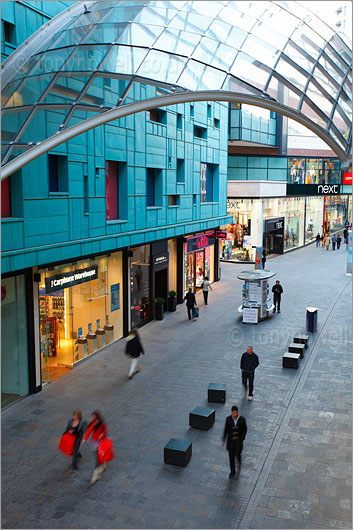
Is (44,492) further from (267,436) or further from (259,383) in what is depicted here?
(259,383)

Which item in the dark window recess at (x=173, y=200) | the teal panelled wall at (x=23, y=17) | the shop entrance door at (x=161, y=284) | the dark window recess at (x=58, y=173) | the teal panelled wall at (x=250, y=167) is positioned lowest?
the shop entrance door at (x=161, y=284)

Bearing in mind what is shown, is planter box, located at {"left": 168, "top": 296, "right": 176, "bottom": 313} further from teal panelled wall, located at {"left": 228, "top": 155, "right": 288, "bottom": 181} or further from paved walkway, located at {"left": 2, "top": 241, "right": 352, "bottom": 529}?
teal panelled wall, located at {"left": 228, "top": 155, "right": 288, "bottom": 181}

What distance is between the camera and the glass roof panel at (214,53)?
1428cm

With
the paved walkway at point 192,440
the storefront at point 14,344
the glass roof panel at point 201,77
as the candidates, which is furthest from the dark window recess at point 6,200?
the glass roof panel at point 201,77

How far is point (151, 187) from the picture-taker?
22.8 m

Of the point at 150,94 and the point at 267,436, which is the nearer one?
the point at 267,436

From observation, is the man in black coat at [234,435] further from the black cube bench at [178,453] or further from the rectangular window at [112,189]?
the rectangular window at [112,189]

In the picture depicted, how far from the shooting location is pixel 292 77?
1565 cm

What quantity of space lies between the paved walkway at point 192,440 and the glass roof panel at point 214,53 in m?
8.67

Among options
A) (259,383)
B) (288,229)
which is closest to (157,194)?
(259,383)

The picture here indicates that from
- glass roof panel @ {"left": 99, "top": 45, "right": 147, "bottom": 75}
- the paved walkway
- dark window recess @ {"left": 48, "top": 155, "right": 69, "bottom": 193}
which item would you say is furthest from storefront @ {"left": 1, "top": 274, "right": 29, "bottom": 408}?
glass roof panel @ {"left": 99, "top": 45, "right": 147, "bottom": 75}

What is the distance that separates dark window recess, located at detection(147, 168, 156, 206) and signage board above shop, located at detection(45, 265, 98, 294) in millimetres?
5747

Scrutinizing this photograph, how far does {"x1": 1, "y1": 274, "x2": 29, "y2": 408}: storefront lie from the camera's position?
13.7 metres

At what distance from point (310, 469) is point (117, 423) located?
4.46 metres
